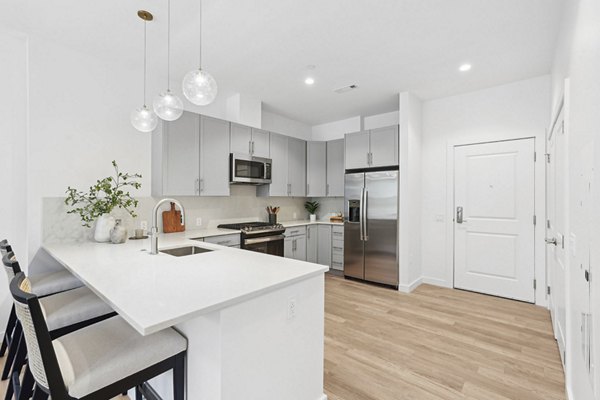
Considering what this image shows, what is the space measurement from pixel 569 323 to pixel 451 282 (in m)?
2.39

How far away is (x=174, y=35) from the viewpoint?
8.66 feet

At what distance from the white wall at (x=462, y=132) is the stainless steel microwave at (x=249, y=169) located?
7.98 feet

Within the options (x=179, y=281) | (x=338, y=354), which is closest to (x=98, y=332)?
(x=179, y=281)

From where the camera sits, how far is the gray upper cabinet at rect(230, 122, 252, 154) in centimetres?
396

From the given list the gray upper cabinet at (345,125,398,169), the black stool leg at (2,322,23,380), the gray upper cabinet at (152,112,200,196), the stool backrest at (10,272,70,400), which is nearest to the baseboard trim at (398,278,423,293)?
the gray upper cabinet at (345,125,398,169)

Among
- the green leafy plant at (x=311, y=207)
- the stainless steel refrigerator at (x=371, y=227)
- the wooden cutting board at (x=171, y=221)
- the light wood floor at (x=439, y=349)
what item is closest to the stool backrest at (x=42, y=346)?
the light wood floor at (x=439, y=349)

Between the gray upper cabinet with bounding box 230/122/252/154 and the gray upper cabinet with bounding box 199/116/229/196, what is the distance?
0.10m

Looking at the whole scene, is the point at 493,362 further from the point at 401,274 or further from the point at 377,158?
the point at 377,158

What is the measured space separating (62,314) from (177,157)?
2087 mm

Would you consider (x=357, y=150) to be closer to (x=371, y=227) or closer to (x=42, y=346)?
(x=371, y=227)

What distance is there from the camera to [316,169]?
525cm

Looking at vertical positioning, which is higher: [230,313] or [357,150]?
[357,150]

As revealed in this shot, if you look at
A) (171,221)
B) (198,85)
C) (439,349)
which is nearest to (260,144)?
(171,221)

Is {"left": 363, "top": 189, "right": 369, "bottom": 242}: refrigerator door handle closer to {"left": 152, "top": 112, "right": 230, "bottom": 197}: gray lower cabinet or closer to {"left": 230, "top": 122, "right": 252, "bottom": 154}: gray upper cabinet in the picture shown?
{"left": 230, "top": 122, "right": 252, "bottom": 154}: gray upper cabinet
